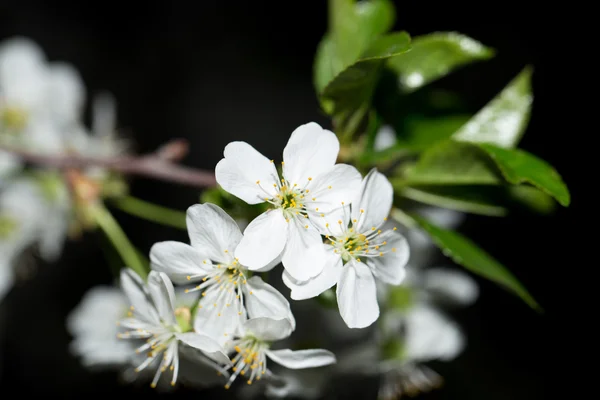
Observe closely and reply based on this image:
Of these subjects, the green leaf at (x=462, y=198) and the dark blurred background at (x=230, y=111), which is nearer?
the green leaf at (x=462, y=198)

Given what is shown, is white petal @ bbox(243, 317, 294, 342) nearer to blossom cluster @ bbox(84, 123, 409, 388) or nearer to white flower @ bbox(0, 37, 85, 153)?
blossom cluster @ bbox(84, 123, 409, 388)

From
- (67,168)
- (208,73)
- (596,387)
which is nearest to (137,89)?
(208,73)

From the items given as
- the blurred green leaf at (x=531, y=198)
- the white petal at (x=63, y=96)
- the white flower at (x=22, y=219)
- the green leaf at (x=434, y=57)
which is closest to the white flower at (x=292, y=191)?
the green leaf at (x=434, y=57)

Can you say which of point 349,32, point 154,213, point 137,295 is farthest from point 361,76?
point 154,213

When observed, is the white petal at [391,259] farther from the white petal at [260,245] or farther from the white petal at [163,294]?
the white petal at [163,294]

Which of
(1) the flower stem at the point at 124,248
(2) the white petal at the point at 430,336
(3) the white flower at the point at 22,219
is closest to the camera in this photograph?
(1) the flower stem at the point at 124,248

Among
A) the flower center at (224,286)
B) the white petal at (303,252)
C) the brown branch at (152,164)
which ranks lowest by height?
the flower center at (224,286)

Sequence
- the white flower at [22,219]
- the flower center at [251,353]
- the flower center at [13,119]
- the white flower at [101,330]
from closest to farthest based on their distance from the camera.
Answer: the flower center at [251,353] < the white flower at [101,330] < the white flower at [22,219] < the flower center at [13,119]

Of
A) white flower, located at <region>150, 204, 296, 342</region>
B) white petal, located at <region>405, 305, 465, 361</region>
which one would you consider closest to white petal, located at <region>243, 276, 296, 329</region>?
white flower, located at <region>150, 204, 296, 342</region>
